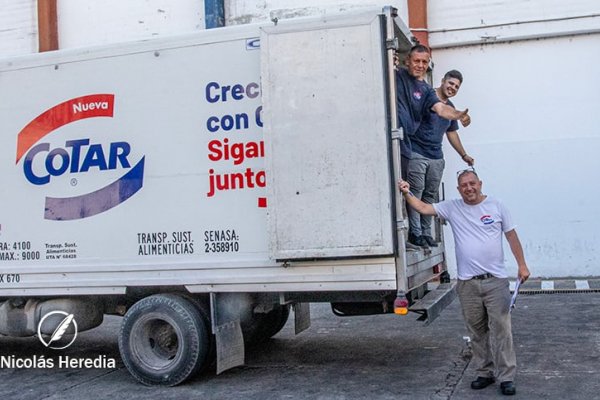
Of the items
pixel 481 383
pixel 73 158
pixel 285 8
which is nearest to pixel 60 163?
pixel 73 158

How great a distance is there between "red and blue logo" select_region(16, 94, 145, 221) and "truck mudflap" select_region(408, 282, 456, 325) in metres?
2.67

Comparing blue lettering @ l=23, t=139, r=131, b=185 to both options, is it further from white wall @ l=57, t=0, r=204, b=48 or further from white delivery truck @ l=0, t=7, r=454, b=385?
white wall @ l=57, t=0, r=204, b=48

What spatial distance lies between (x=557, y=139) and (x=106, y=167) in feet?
27.3

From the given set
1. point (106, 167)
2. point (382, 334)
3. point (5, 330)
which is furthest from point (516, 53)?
point (5, 330)

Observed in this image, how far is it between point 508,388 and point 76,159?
→ 4.29 metres

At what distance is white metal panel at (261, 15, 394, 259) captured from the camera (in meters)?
6.16

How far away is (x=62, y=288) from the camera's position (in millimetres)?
7285

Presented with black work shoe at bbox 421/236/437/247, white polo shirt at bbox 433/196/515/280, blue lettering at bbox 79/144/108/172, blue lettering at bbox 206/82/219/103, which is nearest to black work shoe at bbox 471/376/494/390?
white polo shirt at bbox 433/196/515/280

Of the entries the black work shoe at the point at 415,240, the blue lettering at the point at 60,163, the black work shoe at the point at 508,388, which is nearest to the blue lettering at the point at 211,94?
the blue lettering at the point at 60,163

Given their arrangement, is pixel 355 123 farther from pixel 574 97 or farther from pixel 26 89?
pixel 574 97

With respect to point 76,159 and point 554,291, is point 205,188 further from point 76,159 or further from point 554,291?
point 554,291

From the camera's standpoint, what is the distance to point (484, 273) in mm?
6250

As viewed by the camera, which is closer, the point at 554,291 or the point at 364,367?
the point at 364,367

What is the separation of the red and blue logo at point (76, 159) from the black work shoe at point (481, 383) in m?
3.33
